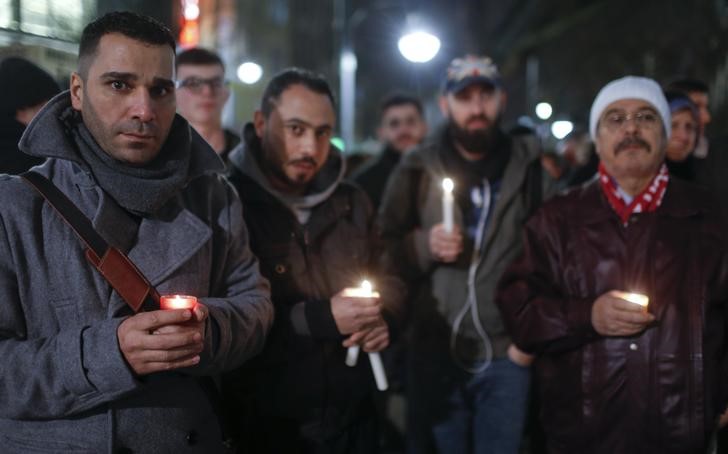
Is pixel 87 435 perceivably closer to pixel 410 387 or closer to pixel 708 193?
pixel 410 387

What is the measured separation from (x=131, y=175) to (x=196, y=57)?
2415 millimetres

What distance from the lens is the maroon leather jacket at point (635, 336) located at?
299cm

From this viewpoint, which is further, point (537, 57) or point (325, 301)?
point (537, 57)

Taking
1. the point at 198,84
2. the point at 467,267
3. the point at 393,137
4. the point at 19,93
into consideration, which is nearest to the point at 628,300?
the point at 467,267

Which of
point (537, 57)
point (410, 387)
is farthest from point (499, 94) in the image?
point (537, 57)

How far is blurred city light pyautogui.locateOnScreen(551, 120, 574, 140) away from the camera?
9.82 metres

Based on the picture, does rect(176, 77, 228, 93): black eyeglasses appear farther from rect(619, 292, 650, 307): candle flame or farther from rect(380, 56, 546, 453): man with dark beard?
rect(619, 292, 650, 307): candle flame

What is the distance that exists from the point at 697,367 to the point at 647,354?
21 centimetres

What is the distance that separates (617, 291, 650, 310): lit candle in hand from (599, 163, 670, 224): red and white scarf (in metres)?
0.45

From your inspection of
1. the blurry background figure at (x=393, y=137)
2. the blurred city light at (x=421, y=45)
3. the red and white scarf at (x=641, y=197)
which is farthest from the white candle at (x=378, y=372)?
the blurred city light at (x=421, y=45)

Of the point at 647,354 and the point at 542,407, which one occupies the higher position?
the point at 647,354

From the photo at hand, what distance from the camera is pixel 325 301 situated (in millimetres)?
2967

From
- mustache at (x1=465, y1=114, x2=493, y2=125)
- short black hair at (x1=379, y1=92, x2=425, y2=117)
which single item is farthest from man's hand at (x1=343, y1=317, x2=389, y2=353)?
short black hair at (x1=379, y1=92, x2=425, y2=117)

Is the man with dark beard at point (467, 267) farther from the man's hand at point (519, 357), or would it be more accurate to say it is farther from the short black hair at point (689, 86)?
the short black hair at point (689, 86)
